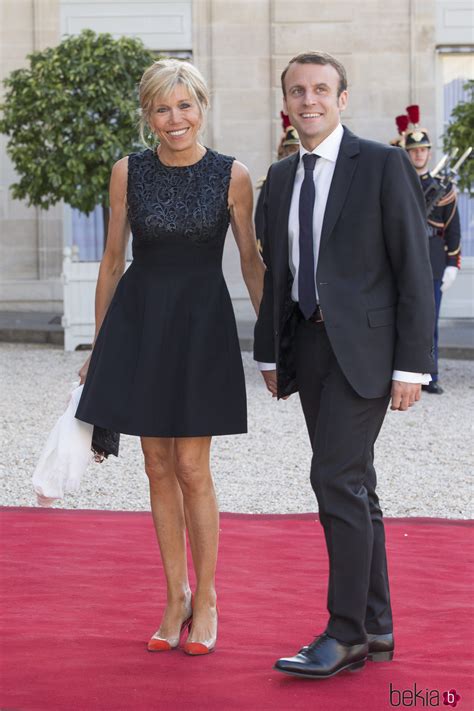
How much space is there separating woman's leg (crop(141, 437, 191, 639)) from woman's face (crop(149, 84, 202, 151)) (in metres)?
0.92

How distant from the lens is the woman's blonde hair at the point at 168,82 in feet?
13.5

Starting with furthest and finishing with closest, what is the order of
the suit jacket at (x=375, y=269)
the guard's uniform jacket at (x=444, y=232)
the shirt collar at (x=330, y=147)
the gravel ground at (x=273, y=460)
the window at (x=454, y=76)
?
the window at (x=454, y=76) < the guard's uniform jacket at (x=444, y=232) < the gravel ground at (x=273, y=460) < the shirt collar at (x=330, y=147) < the suit jacket at (x=375, y=269)

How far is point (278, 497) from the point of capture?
684cm

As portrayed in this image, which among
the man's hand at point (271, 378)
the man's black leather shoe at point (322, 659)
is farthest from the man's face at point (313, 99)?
the man's black leather shoe at point (322, 659)

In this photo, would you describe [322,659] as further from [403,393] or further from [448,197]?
[448,197]

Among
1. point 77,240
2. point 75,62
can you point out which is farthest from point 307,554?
point 77,240

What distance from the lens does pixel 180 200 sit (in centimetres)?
418

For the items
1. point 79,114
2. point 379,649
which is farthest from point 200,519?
point 79,114

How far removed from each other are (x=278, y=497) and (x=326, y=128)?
10.4ft

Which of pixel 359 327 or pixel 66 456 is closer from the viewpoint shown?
pixel 359 327

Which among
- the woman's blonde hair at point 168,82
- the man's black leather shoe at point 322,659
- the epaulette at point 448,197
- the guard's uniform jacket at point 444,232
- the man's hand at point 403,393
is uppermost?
the woman's blonde hair at point 168,82

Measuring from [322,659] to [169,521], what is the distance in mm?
720

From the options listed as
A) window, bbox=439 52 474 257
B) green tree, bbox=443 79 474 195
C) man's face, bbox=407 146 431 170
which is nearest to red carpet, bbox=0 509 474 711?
man's face, bbox=407 146 431 170

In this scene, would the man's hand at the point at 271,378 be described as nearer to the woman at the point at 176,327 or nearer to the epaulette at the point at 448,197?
the woman at the point at 176,327
